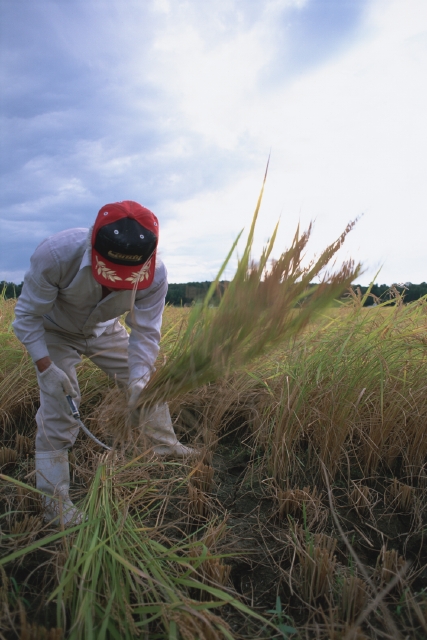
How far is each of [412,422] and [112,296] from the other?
1748 mm

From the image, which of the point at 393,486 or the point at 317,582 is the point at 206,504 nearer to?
the point at 317,582

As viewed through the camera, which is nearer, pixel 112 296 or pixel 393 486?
pixel 393 486

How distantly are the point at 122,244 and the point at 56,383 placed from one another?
32.1 inches

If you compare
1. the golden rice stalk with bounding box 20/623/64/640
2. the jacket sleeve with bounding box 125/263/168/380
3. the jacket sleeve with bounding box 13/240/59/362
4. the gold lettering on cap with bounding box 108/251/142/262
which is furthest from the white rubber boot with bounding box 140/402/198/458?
the golden rice stalk with bounding box 20/623/64/640

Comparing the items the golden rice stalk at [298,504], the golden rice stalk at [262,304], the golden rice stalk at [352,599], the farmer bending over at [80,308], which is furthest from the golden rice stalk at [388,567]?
the farmer bending over at [80,308]

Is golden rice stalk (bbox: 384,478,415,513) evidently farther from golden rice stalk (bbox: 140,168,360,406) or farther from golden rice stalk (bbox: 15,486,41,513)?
golden rice stalk (bbox: 15,486,41,513)

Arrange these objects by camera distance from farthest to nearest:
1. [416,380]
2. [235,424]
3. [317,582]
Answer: [235,424] → [416,380] → [317,582]

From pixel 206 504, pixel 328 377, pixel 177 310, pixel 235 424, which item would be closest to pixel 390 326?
pixel 328 377

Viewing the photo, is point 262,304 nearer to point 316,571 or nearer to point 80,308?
point 316,571

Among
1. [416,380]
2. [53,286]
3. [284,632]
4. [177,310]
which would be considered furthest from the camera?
[177,310]

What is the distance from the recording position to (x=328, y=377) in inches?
92.4

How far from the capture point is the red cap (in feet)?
6.51

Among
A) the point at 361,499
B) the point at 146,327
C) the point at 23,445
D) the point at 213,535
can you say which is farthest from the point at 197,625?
the point at 23,445

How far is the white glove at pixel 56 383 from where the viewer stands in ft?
7.16
